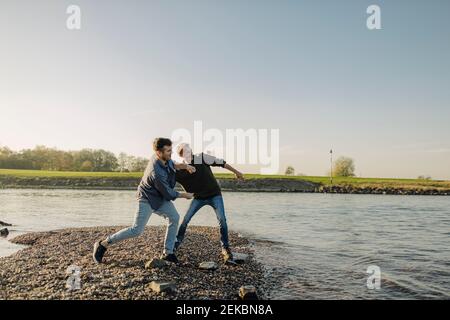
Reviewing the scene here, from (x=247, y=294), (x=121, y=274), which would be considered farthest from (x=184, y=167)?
(x=247, y=294)

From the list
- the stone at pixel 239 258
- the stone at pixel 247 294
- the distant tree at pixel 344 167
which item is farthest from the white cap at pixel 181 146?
the distant tree at pixel 344 167

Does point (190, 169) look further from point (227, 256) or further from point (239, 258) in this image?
point (239, 258)

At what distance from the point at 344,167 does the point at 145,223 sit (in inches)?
4388

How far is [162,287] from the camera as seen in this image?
770 centimetres

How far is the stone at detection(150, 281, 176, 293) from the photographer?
7683 mm

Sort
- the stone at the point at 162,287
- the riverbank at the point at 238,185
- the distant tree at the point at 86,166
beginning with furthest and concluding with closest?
the distant tree at the point at 86,166 → the riverbank at the point at 238,185 → the stone at the point at 162,287

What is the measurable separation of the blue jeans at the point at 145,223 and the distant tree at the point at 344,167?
11033cm

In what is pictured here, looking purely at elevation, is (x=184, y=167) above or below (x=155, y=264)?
above

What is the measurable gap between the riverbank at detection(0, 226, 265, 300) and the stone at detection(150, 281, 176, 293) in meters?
0.08

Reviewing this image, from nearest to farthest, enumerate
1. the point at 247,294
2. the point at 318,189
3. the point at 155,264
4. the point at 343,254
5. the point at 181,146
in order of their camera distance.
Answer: the point at 247,294 < the point at 155,264 < the point at 181,146 < the point at 343,254 < the point at 318,189

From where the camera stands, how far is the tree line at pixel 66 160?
11050cm

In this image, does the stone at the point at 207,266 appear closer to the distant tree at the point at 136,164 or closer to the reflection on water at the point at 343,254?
the reflection on water at the point at 343,254
